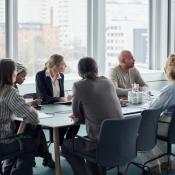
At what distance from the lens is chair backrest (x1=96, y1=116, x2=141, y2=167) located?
300 cm

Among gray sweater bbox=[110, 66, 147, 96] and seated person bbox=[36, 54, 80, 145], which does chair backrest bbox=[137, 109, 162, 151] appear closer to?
seated person bbox=[36, 54, 80, 145]

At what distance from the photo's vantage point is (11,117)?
127 inches

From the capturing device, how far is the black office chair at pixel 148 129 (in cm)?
343

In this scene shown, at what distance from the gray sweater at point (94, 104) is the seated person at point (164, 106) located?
2.09ft

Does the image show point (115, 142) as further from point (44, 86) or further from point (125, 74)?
point (125, 74)

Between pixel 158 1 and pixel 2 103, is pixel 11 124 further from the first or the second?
pixel 158 1

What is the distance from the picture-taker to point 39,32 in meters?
6.18

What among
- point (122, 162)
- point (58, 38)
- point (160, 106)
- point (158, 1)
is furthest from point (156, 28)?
point (122, 162)

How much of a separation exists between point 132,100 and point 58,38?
246 centimetres

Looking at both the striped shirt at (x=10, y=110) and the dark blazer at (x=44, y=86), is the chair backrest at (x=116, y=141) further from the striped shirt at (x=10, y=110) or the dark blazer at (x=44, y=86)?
the dark blazer at (x=44, y=86)

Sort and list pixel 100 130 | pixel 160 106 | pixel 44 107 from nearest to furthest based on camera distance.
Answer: pixel 100 130
pixel 160 106
pixel 44 107

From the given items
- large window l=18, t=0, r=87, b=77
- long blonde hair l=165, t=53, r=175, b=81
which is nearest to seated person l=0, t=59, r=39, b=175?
long blonde hair l=165, t=53, r=175, b=81

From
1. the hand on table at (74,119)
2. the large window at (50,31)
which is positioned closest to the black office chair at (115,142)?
the hand on table at (74,119)

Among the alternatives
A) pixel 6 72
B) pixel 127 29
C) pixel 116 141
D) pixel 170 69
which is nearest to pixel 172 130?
pixel 170 69
